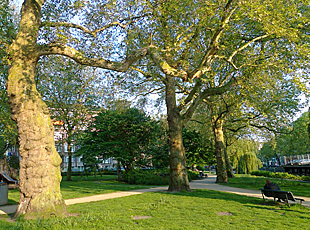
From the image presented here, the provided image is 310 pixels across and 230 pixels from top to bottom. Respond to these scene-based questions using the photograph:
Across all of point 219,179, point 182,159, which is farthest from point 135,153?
point 182,159

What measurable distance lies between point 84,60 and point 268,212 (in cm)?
783

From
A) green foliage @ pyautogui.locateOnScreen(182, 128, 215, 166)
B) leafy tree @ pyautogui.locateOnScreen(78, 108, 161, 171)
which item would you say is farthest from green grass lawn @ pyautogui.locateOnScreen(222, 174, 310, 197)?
leafy tree @ pyautogui.locateOnScreen(78, 108, 161, 171)

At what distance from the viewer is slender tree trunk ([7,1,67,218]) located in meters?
7.30

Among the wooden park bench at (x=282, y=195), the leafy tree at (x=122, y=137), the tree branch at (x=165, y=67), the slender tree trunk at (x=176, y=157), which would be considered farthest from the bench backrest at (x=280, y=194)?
the leafy tree at (x=122, y=137)

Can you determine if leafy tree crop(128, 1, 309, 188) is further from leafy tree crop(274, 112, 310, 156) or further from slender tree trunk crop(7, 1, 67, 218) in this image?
leafy tree crop(274, 112, 310, 156)

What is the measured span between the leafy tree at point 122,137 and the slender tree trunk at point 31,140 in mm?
15322

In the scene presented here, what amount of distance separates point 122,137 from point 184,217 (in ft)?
58.7

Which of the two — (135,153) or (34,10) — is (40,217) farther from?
(135,153)

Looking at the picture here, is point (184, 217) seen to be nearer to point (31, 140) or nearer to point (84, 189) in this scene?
point (31, 140)

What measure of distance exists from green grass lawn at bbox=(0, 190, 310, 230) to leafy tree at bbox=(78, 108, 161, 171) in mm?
14005

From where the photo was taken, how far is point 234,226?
655 centimetres

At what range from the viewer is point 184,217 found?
7562 millimetres

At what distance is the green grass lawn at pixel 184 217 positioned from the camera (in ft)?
21.0

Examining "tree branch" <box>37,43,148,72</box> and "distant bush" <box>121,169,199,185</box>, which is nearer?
"tree branch" <box>37,43,148,72</box>
